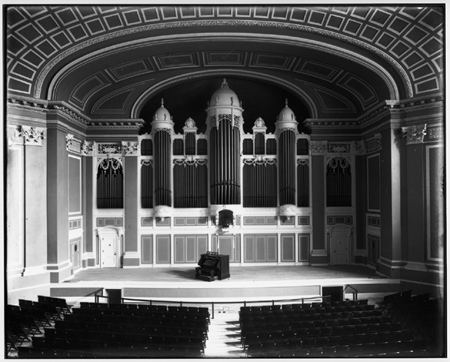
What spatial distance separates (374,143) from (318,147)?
2118 mm

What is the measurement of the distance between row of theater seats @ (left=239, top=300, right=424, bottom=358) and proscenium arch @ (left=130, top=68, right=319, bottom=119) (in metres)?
8.52

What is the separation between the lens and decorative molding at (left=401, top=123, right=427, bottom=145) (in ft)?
36.3

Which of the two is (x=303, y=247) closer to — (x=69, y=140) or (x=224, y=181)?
(x=224, y=181)

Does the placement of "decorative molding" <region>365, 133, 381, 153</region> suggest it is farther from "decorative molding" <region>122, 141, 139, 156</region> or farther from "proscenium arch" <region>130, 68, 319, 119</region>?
"decorative molding" <region>122, 141, 139, 156</region>

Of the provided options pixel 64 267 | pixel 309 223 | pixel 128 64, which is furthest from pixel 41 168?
pixel 309 223

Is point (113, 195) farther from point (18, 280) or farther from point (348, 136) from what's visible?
point (348, 136)

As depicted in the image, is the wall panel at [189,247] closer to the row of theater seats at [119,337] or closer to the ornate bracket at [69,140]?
the ornate bracket at [69,140]

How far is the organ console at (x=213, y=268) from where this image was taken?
12.0 metres

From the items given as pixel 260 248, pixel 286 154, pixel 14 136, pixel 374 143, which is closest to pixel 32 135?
pixel 14 136

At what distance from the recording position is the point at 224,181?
13719mm

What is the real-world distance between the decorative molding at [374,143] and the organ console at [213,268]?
264 inches

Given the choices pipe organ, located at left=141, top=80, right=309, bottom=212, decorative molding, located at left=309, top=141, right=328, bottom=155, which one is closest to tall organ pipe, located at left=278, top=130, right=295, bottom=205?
→ pipe organ, located at left=141, top=80, right=309, bottom=212

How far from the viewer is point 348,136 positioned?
1442 cm

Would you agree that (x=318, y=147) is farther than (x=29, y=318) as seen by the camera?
Yes
